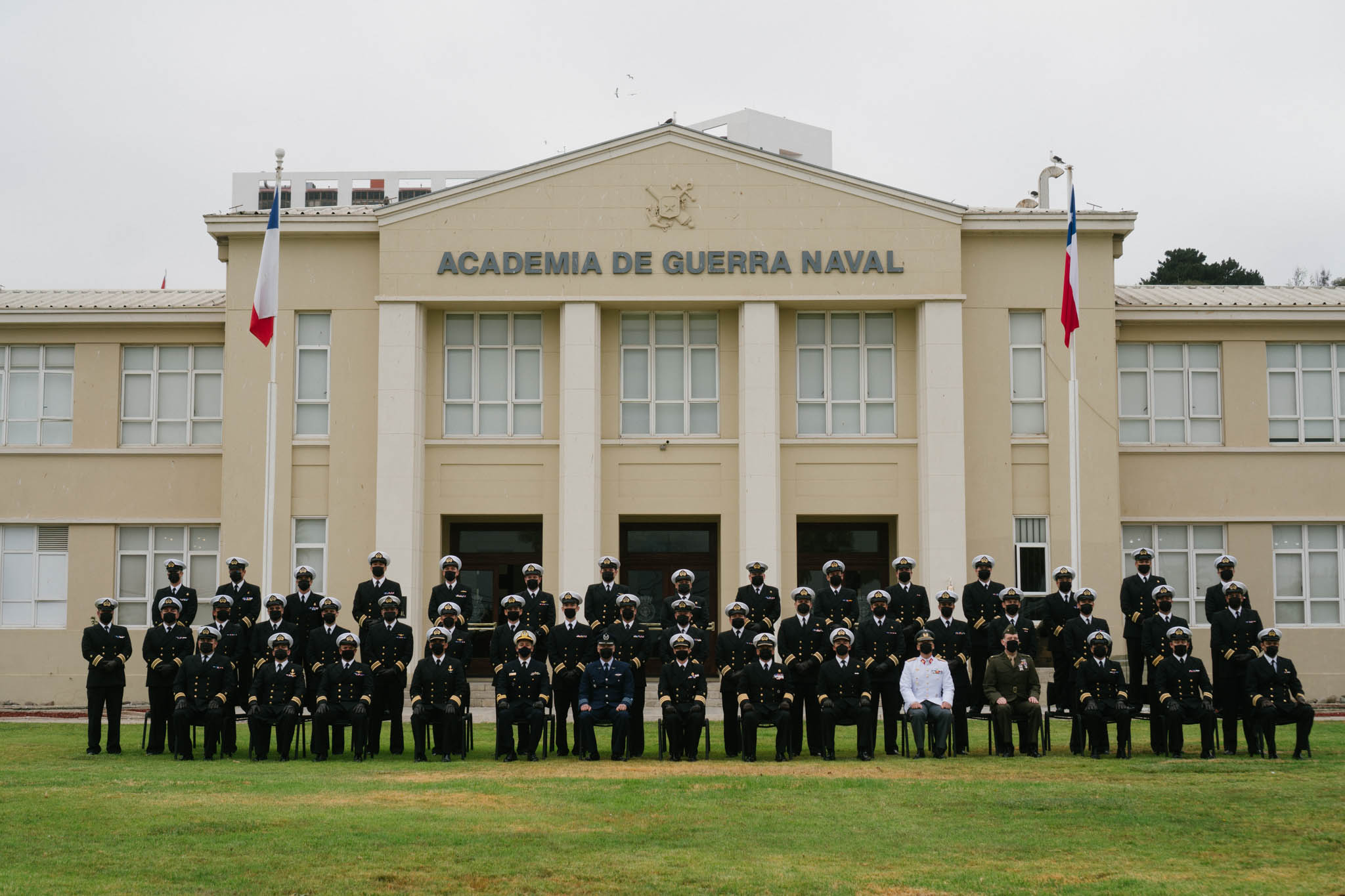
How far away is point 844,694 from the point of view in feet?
57.5

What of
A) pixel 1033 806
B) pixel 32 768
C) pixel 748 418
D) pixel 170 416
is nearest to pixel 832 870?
pixel 1033 806

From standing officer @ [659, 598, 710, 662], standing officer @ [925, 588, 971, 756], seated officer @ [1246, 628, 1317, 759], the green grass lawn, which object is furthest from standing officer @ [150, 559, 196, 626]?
Result: seated officer @ [1246, 628, 1317, 759]

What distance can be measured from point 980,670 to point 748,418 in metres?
9.82

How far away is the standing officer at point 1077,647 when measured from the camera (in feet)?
58.8

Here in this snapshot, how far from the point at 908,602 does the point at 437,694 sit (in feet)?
21.2

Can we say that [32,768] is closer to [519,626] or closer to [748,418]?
[519,626]

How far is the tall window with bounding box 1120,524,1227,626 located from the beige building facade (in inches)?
2.7

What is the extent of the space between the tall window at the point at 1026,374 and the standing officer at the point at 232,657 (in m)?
16.2

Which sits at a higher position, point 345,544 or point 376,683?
point 345,544

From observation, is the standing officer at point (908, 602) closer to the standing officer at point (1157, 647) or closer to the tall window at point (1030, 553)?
the standing officer at point (1157, 647)

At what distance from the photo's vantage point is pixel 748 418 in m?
28.4

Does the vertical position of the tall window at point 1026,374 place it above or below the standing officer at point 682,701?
above

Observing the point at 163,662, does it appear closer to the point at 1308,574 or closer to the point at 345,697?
the point at 345,697

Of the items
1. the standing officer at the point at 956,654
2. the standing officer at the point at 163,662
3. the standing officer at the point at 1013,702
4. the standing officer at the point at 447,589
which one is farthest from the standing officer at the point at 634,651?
the standing officer at the point at 163,662
